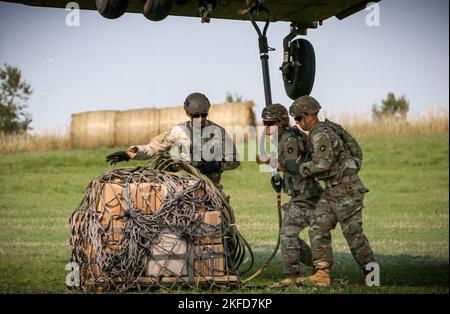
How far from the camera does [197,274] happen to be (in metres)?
8.65

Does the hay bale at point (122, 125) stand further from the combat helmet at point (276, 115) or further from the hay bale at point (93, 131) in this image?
the combat helmet at point (276, 115)

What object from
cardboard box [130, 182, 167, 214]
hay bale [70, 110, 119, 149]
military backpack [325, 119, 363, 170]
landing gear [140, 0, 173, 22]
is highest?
landing gear [140, 0, 173, 22]

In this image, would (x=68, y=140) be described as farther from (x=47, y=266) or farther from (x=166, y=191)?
(x=166, y=191)

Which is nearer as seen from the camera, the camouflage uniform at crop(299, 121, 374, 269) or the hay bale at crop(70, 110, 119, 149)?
the camouflage uniform at crop(299, 121, 374, 269)

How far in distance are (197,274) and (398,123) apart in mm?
20403

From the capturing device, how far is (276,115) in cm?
989

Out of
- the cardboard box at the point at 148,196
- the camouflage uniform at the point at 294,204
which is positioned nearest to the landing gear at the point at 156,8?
the camouflage uniform at the point at 294,204

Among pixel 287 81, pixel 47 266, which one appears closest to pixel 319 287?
pixel 47 266

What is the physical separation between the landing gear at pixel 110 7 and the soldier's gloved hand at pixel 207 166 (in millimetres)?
2025

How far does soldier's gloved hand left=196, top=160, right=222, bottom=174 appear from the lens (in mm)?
9875

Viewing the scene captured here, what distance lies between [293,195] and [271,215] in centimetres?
848

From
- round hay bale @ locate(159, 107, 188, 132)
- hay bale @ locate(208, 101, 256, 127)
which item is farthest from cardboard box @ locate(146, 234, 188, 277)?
round hay bale @ locate(159, 107, 188, 132)

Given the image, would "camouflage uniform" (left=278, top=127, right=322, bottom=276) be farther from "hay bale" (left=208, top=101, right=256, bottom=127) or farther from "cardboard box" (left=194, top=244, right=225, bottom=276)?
"hay bale" (left=208, top=101, right=256, bottom=127)

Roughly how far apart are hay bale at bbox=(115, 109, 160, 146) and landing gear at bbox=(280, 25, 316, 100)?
58.5ft
